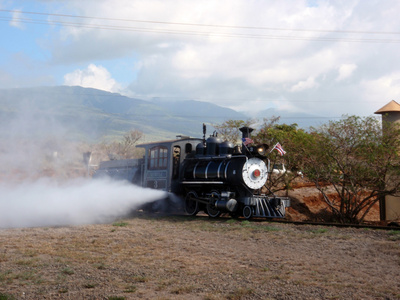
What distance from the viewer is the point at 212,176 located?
17438 millimetres

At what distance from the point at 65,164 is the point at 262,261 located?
585 inches

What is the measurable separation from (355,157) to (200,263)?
12.1 meters

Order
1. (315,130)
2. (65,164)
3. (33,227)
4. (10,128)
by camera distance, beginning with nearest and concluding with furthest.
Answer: (33,227) → (10,128) → (315,130) → (65,164)

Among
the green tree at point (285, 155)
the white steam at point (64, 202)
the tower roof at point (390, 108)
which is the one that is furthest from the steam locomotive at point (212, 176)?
the tower roof at point (390, 108)

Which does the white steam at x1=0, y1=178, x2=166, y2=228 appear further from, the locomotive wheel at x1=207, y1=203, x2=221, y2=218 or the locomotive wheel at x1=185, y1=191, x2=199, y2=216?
the locomotive wheel at x1=207, y1=203, x2=221, y2=218

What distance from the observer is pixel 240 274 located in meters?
7.61

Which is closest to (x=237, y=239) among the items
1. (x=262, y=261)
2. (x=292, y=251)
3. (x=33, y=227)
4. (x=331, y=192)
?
(x=292, y=251)

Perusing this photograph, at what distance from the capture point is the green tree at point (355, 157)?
17484mm

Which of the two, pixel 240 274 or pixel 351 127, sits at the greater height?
pixel 351 127

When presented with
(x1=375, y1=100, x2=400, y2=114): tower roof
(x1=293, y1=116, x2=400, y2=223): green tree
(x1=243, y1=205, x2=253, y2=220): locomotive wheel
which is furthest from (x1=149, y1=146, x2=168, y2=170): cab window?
(x1=375, y1=100, x2=400, y2=114): tower roof

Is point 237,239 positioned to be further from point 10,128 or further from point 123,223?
point 10,128

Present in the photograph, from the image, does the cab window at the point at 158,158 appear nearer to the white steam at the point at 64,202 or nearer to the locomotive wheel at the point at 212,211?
the white steam at the point at 64,202

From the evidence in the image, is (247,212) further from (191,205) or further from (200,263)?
(200,263)

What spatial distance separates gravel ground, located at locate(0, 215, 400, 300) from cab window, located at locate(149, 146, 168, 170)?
598cm
